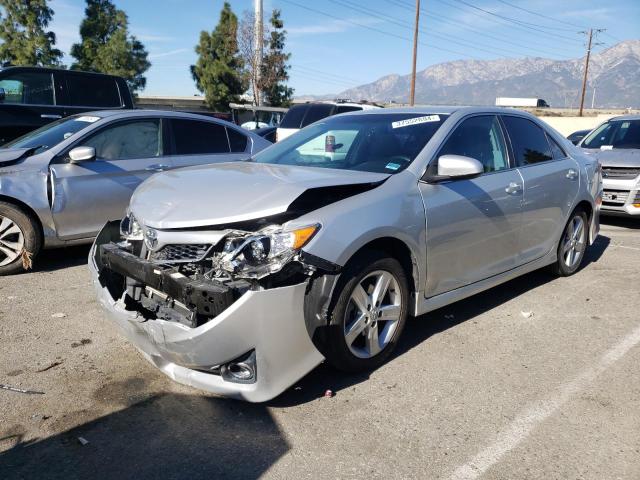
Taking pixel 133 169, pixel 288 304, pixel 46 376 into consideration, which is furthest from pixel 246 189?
pixel 133 169

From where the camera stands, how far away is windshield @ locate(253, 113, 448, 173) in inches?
152

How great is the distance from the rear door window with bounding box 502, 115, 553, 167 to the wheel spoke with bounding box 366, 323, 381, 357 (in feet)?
6.93

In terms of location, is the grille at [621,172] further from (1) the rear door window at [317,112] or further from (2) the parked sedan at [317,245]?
(1) the rear door window at [317,112]

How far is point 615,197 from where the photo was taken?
8148 mm

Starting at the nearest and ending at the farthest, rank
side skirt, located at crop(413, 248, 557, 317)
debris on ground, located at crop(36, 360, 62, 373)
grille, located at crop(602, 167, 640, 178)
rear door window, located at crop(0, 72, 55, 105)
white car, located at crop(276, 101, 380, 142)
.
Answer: debris on ground, located at crop(36, 360, 62, 373)
side skirt, located at crop(413, 248, 557, 317)
grille, located at crop(602, 167, 640, 178)
rear door window, located at crop(0, 72, 55, 105)
white car, located at crop(276, 101, 380, 142)

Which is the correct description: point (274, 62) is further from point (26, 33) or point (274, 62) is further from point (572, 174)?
point (572, 174)

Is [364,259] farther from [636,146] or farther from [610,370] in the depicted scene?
[636,146]

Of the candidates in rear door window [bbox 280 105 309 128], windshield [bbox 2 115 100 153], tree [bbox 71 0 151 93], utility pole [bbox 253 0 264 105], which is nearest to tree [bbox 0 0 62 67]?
tree [bbox 71 0 151 93]

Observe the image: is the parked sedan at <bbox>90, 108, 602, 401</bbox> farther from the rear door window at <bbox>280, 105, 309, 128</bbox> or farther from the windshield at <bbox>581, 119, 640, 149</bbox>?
the rear door window at <bbox>280, 105, 309, 128</bbox>

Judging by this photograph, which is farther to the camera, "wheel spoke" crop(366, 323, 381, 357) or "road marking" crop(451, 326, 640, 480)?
"wheel spoke" crop(366, 323, 381, 357)

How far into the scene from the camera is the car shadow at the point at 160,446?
2.49 meters

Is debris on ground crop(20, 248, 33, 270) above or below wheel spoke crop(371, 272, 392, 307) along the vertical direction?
below

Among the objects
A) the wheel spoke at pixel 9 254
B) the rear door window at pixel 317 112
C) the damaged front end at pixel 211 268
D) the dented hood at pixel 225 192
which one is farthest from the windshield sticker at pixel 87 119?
the rear door window at pixel 317 112

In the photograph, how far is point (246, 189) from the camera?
3170 mm
